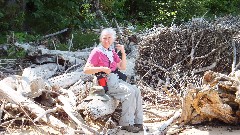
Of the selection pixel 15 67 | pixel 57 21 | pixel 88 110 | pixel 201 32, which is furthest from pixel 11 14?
pixel 88 110

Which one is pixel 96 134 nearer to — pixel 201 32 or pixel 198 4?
pixel 201 32

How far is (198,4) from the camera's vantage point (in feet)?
53.5

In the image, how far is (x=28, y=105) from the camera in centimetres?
651

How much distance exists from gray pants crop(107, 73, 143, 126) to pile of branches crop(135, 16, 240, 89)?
224cm

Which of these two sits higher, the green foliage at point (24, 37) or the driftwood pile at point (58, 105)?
the green foliage at point (24, 37)

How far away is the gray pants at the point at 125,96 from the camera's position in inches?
241

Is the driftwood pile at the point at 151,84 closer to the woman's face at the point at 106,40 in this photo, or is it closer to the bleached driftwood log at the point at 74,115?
the bleached driftwood log at the point at 74,115

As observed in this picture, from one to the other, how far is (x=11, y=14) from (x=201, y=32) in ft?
20.2

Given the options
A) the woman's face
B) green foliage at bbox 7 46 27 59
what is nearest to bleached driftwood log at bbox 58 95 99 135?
the woman's face

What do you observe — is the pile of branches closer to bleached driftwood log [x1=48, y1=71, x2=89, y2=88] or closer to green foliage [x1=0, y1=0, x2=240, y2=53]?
bleached driftwood log [x1=48, y1=71, x2=89, y2=88]

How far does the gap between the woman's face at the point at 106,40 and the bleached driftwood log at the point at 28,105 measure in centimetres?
116

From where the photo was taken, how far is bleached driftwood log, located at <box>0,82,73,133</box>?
20.0 feet

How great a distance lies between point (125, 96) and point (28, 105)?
4.65ft

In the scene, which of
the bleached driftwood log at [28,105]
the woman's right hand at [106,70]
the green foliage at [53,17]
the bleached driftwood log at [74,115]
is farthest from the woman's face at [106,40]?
the green foliage at [53,17]
